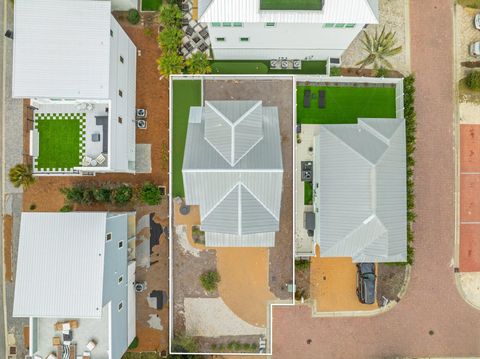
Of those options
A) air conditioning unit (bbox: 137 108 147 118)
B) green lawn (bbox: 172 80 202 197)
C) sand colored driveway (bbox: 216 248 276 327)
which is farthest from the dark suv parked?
air conditioning unit (bbox: 137 108 147 118)

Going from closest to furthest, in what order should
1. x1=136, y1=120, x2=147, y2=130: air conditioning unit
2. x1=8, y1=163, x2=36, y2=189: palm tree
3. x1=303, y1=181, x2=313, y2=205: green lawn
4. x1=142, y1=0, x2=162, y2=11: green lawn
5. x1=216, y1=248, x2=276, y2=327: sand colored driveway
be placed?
x1=8, y1=163, x2=36, y2=189: palm tree → x1=216, y1=248, x2=276, y2=327: sand colored driveway → x1=303, y1=181, x2=313, y2=205: green lawn → x1=136, y1=120, x2=147, y2=130: air conditioning unit → x1=142, y1=0, x2=162, y2=11: green lawn

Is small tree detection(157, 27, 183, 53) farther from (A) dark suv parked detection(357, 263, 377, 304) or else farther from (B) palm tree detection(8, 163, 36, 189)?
(A) dark suv parked detection(357, 263, 377, 304)

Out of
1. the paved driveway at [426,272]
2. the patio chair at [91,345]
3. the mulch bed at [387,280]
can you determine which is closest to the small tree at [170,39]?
the paved driveway at [426,272]

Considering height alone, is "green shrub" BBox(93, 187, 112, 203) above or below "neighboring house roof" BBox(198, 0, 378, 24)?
below

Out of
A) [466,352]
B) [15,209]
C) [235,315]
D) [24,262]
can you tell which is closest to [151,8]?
[15,209]

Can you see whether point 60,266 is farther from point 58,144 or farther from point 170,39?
point 170,39

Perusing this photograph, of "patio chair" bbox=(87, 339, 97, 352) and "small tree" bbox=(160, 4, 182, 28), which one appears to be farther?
"small tree" bbox=(160, 4, 182, 28)
